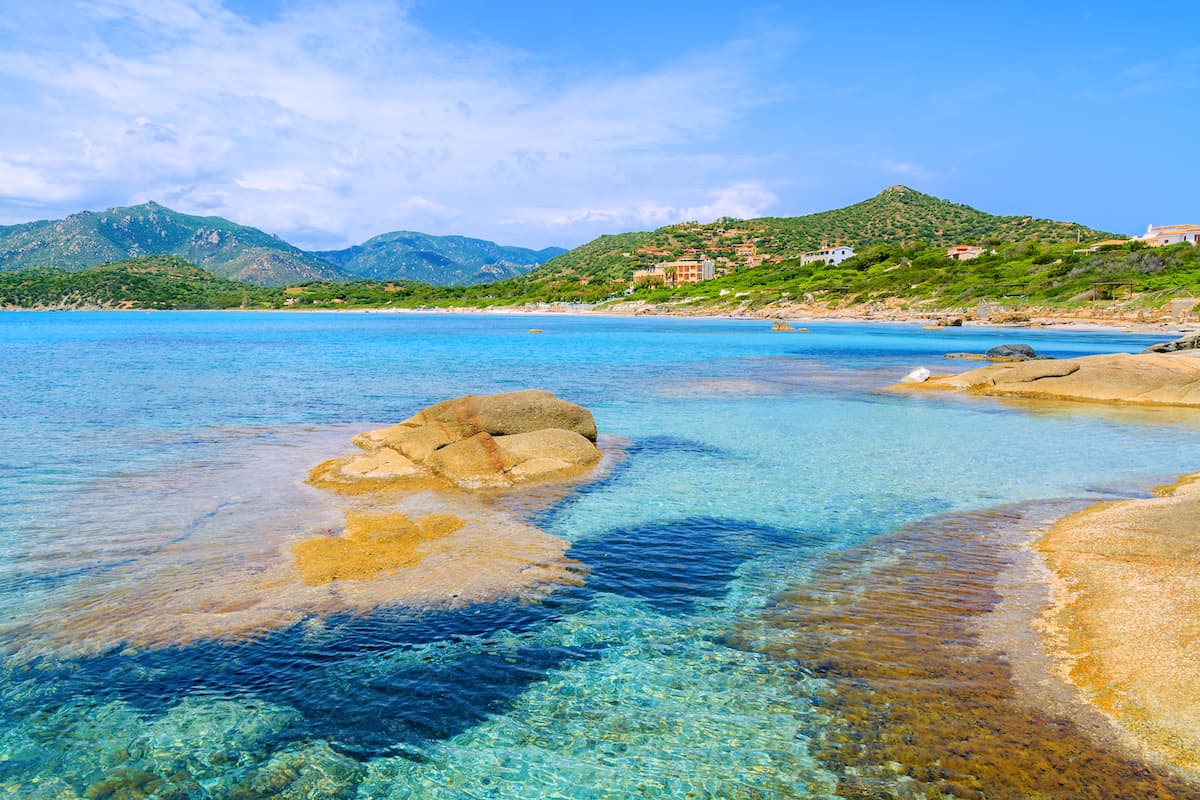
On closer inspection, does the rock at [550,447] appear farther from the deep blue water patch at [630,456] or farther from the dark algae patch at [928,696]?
the dark algae patch at [928,696]

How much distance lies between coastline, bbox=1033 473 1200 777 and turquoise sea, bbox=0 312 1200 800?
0.77 metres

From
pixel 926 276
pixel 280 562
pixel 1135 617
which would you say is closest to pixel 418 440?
pixel 280 562

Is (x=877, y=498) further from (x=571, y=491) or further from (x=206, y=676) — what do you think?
(x=206, y=676)

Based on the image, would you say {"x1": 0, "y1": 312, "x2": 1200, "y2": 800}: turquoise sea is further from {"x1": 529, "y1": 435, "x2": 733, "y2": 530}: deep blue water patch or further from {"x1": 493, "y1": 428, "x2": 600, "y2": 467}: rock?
{"x1": 493, "y1": 428, "x2": 600, "y2": 467}: rock

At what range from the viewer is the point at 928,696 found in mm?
6512

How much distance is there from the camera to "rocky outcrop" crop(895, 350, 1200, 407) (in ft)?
85.0

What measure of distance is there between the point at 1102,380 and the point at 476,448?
24385 mm

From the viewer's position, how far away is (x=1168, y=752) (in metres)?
5.57

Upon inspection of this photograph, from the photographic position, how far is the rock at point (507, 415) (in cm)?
1769

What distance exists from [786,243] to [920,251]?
68.6 metres

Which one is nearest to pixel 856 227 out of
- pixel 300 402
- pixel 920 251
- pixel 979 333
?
pixel 920 251

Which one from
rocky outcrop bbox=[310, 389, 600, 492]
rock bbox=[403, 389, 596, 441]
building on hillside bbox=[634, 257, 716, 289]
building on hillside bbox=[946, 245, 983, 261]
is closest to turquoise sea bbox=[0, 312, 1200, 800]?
rocky outcrop bbox=[310, 389, 600, 492]

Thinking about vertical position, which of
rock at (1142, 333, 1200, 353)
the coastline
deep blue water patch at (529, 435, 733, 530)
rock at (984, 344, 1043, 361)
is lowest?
deep blue water patch at (529, 435, 733, 530)

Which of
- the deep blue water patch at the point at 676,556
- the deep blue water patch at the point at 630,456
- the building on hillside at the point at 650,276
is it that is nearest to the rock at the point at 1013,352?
the deep blue water patch at the point at 630,456
